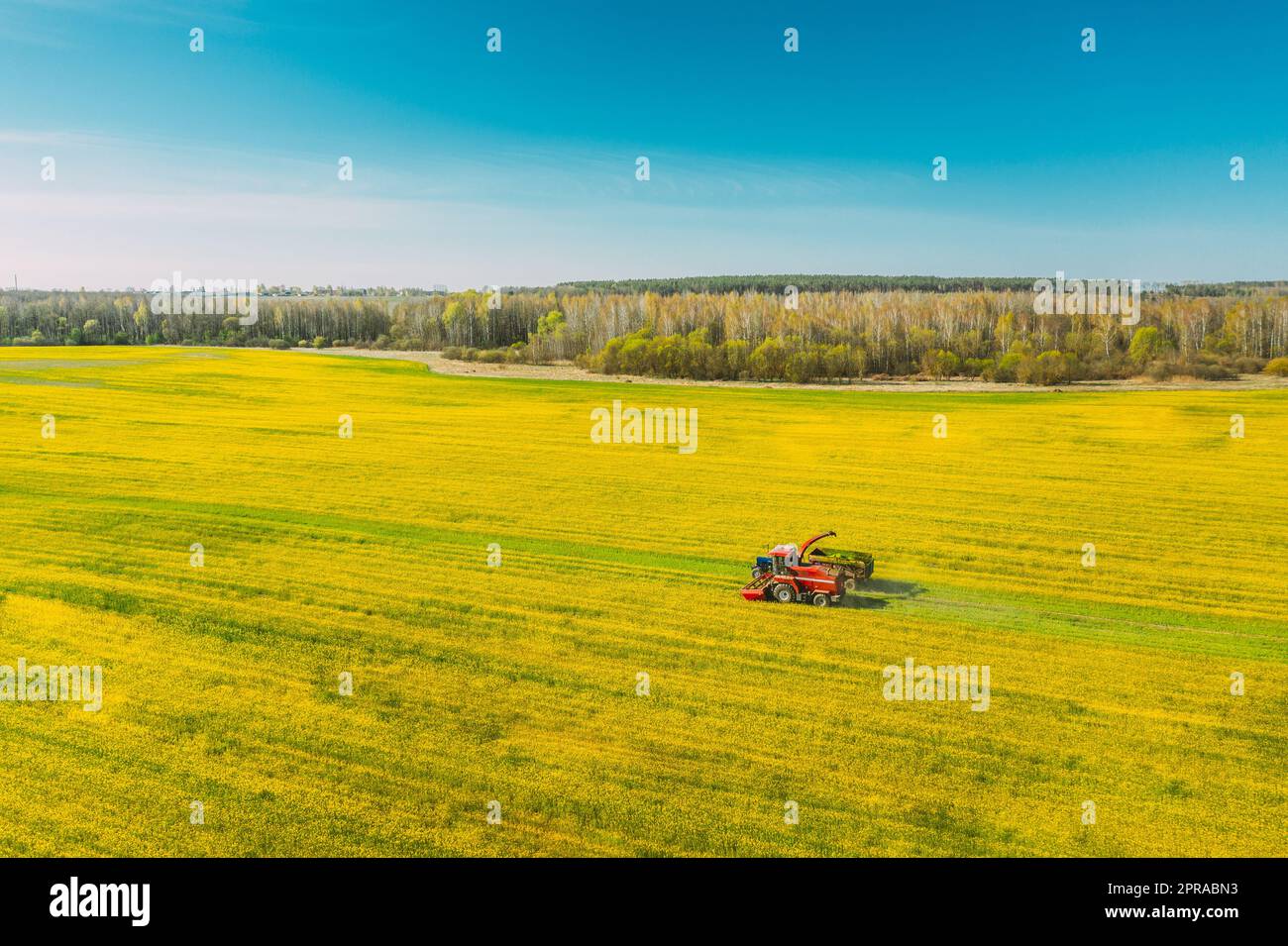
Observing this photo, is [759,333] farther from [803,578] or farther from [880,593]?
[803,578]

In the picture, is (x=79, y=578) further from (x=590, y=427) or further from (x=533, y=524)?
(x=590, y=427)

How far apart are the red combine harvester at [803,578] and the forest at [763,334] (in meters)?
62.9

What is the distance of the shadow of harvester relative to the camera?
2342 cm

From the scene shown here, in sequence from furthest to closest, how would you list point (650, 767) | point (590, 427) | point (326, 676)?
1. point (590, 427)
2. point (326, 676)
3. point (650, 767)

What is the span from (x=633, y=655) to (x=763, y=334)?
10448 centimetres

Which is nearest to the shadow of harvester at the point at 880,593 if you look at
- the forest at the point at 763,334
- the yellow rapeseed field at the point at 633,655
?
the yellow rapeseed field at the point at 633,655

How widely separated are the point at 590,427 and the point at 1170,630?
3835 centimetres

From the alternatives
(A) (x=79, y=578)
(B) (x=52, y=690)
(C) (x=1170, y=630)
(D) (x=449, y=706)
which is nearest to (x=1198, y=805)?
(C) (x=1170, y=630)

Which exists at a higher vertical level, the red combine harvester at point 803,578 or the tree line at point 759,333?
the tree line at point 759,333

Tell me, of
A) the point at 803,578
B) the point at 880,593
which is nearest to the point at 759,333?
the point at 880,593

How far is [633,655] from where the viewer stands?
20.2 meters

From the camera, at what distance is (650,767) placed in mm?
15445

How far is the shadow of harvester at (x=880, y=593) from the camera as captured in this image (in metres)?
23.4

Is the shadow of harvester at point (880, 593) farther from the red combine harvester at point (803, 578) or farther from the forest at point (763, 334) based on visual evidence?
the forest at point (763, 334)
